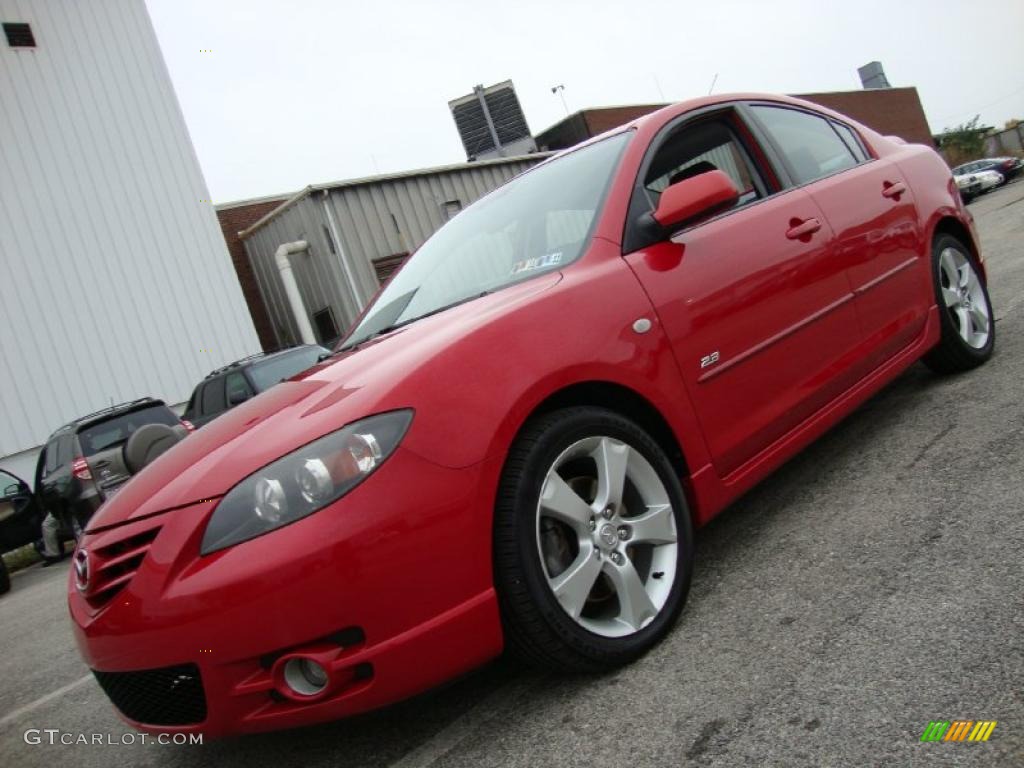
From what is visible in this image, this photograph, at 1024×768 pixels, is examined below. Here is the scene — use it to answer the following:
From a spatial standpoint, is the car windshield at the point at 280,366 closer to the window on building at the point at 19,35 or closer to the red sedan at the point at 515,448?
the red sedan at the point at 515,448

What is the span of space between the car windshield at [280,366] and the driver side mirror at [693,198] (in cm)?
742

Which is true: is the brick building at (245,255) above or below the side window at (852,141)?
above

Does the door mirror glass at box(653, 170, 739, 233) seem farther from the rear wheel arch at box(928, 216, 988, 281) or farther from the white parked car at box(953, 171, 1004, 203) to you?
the white parked car at box(953, 171, 1004, 203)

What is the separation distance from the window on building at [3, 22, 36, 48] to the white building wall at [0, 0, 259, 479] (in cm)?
11

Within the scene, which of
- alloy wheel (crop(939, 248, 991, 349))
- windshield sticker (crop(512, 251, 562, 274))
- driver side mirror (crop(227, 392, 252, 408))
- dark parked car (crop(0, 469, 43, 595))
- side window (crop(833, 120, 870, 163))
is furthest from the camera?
driver side mirror (crop(227, 392, 252, 408))

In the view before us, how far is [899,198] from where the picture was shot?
12.0ft

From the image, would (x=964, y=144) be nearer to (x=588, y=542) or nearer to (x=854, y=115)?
(x=854, y=115)

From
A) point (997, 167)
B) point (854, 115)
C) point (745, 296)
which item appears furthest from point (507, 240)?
point (854, 115)

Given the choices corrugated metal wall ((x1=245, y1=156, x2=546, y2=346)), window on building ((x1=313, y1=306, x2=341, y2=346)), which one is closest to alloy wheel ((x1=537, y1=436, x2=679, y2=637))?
corrugated metal wall ((x1=245, y1=156, x2=546, y2=346))

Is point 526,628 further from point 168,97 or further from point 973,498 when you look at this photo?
point 168,97

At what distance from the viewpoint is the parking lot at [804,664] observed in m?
1.67

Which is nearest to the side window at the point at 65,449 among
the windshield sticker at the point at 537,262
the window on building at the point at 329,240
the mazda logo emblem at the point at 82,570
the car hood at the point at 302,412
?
the window on building at the point at 329,240

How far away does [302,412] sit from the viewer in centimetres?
211

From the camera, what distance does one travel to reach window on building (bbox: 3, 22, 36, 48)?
44.4 feet
